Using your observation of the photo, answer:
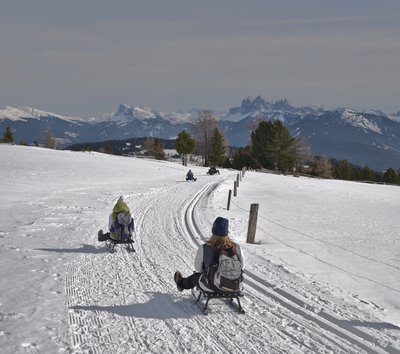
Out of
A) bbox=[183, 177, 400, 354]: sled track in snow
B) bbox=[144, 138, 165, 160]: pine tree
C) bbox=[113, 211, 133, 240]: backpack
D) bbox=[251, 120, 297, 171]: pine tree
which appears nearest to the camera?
bbox=[183, 177, 400, 354]: sled track in snow

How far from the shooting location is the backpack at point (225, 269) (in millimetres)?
7855

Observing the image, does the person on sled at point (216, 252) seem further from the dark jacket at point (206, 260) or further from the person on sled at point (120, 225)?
the person on sled at point (120, 225)

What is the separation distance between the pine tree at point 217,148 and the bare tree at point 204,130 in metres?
3.29

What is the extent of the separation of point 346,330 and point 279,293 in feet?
6.62

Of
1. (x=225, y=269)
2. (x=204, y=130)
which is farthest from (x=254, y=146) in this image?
(x=225, y=269)

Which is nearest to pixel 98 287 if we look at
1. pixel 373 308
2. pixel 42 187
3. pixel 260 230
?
pixel 373 308

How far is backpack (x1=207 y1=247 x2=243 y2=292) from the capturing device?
786 cm

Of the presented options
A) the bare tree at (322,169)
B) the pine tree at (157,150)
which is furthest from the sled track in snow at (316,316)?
the pine tree at (157,150)

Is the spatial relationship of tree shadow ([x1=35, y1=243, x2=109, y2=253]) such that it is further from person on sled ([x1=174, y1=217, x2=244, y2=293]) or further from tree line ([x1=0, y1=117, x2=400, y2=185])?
tree line ([x1=0, y1=117, x2=400, y2=185])

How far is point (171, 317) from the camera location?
772cm

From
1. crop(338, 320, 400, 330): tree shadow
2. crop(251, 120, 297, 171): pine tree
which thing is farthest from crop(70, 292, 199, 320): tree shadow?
crop(251, 120, 297, 171): pine tree

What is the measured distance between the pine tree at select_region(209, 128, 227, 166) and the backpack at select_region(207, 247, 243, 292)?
79.0m

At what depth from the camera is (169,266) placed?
1103 centimetres

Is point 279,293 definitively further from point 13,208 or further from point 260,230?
point 13,208
